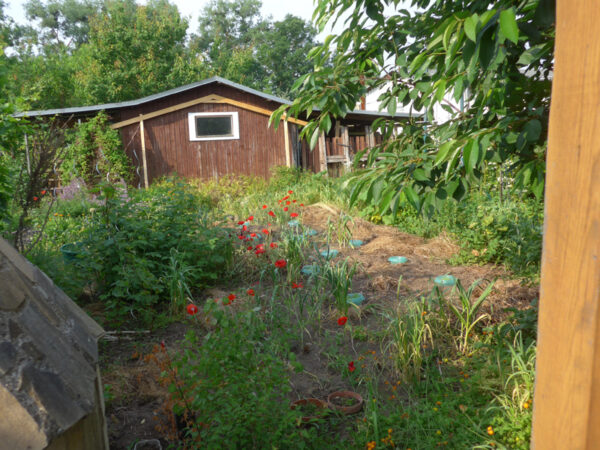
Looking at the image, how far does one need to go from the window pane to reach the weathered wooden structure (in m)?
13.5

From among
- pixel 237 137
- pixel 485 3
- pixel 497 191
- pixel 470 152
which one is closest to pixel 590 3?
pixel 470 152

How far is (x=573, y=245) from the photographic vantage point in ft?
2.59

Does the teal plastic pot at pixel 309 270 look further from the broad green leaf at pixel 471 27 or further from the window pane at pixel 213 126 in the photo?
the window pane at pixel 213 126

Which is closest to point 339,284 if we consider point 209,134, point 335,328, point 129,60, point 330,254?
point 335,328

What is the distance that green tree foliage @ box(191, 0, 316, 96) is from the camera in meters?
42.3

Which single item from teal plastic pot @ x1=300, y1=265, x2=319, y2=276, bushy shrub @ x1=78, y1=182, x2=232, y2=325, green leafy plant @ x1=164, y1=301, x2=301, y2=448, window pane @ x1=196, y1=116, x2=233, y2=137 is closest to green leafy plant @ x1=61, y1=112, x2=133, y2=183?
window pane @ x1=196, y1=116, x2=233, y2=137

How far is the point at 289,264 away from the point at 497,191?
16.1 feet

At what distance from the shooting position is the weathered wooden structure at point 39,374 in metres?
1.09

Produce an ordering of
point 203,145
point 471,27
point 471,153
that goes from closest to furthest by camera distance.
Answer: point 471,27 < point 471,153 < point 203,145

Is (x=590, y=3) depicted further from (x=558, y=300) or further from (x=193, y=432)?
(x=193, y=432)

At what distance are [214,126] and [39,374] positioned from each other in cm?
1409

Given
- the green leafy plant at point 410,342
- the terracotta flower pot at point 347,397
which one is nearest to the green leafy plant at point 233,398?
the terracotta flower pot at point 347,397

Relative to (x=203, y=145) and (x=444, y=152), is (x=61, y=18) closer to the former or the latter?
(x=203, y=145)

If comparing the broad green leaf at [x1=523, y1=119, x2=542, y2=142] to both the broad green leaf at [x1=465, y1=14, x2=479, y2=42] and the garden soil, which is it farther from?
the garden soil
